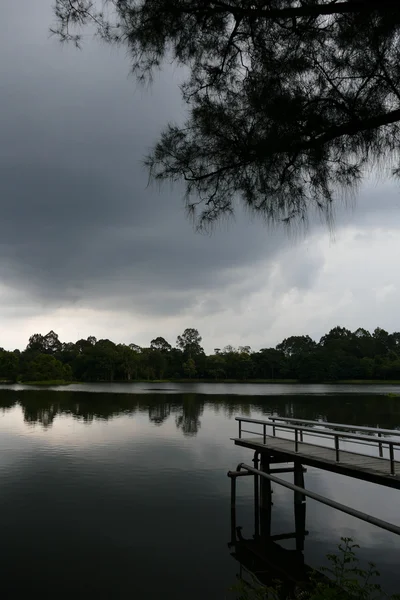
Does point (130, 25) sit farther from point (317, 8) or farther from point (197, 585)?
point (197, 585)

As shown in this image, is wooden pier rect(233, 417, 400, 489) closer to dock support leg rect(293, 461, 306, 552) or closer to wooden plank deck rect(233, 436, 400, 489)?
wooden plank deck rect(233, 436, 400, 489)

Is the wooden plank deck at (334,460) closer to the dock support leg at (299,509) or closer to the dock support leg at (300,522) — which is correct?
the dock support leg at (299,509)

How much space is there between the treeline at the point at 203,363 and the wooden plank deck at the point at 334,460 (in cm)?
9482

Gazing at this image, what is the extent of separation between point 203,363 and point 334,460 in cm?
12920

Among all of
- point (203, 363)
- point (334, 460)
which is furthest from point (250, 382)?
point (334, 460)

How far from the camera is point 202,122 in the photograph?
593 cm

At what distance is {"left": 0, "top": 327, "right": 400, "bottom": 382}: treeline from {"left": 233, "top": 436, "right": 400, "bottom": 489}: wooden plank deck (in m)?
94.8

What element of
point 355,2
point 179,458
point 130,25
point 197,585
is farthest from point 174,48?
point 179,458

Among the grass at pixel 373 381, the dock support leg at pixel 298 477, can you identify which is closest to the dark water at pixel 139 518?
the dock support leg at pixel 298 477

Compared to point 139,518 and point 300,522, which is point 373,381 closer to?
point 300,522

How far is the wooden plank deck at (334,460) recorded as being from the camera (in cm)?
861

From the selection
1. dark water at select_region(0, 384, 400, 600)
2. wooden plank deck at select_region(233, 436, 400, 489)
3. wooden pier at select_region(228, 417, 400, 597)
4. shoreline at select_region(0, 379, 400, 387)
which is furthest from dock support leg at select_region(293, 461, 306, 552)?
shoreline at select_region(0, 379, 400, 387)

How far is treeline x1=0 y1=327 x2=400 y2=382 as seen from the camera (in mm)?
107625

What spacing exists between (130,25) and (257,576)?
10.3m
